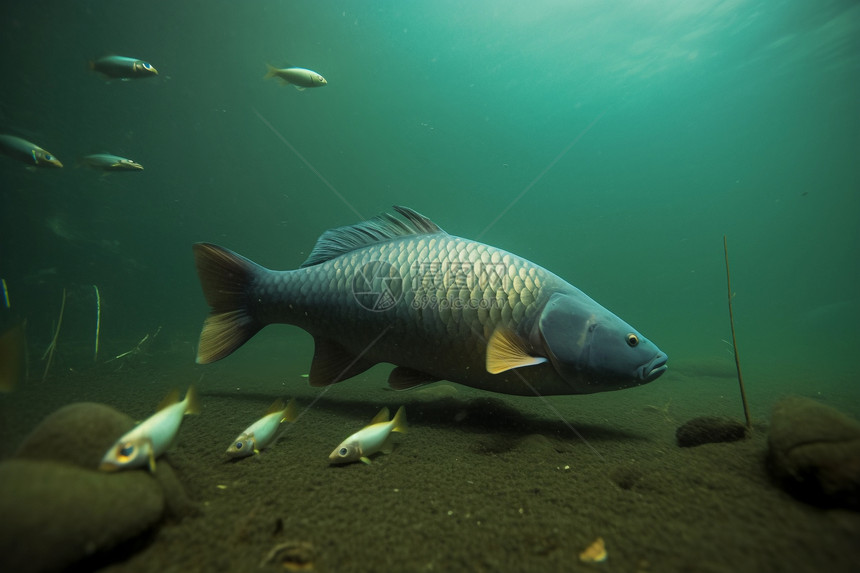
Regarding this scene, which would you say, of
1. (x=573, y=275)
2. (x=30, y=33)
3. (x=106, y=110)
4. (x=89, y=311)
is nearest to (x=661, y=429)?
(x=30, y=33)

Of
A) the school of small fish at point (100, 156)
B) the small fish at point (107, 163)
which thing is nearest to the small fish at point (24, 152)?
the school of small fish at point (100, 156)

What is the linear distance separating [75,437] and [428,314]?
87.7 inches

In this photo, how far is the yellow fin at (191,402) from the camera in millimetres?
1987

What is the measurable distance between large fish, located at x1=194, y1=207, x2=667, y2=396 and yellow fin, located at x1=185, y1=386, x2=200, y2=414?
1412 mm

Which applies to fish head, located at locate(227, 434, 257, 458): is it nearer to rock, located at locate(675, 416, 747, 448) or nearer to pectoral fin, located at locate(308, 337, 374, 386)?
pectoral fin, located at locate(308, 337, 374, 386)

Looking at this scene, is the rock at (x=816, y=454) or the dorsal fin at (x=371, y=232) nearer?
the rock at (x=816, y=454)

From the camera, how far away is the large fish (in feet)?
8.86

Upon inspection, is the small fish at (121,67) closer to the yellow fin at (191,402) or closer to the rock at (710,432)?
the yellow fin at (191,402)

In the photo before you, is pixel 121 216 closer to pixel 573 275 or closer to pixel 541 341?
pixel 541 341

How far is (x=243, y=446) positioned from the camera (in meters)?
2.26

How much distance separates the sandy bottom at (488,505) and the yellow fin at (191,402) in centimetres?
35

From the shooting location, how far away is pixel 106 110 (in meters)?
14.8

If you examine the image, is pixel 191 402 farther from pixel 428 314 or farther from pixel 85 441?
pixel 428 314

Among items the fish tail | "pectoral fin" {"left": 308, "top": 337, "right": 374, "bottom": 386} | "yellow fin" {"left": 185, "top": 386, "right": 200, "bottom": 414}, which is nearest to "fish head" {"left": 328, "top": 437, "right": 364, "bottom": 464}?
the fish tail
